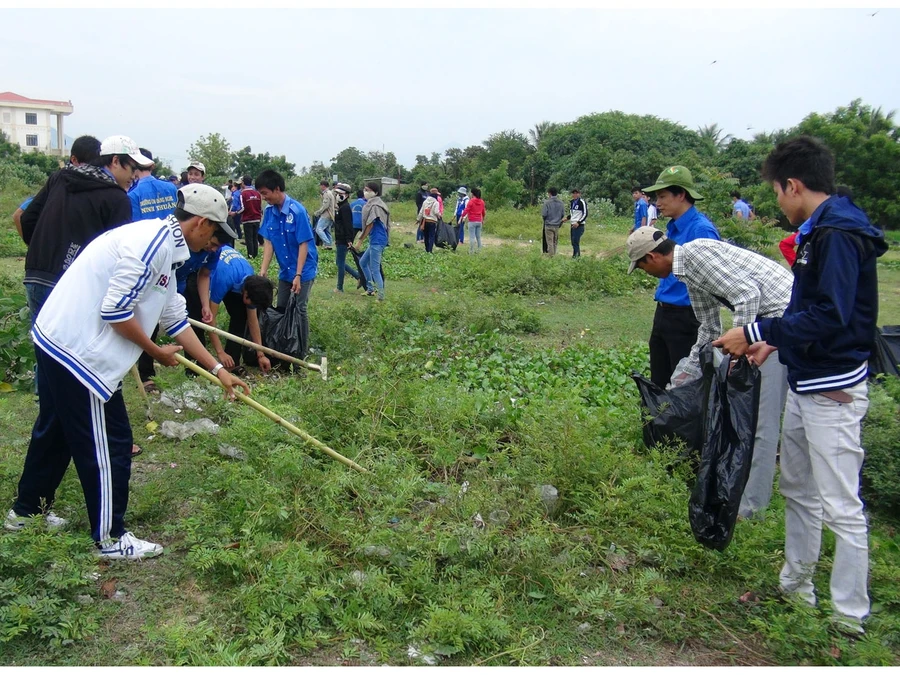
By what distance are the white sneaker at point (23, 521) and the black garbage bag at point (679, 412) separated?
290 cm

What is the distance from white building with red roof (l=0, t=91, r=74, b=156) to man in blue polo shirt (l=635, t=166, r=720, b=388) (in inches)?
3122

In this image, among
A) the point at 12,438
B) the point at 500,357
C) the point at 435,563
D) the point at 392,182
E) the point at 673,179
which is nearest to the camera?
the point at 435,563

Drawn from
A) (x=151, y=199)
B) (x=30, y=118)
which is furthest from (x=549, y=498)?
(x=30, y=118)

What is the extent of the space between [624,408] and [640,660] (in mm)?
2158

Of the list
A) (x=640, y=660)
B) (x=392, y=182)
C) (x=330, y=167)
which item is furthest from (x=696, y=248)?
(x=330, y=167)

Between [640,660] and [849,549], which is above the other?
[849,549]

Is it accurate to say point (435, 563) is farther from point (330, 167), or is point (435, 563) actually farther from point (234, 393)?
point (330, 167)

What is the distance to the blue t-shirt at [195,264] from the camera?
532 centimetres

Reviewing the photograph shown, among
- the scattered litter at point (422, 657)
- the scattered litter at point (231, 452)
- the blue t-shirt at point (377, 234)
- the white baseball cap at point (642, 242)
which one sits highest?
the white baseball cap at point (642, 242)

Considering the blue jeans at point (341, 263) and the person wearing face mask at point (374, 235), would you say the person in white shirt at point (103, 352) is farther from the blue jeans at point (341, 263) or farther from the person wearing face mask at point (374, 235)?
the blue jeans at point (341, 263)

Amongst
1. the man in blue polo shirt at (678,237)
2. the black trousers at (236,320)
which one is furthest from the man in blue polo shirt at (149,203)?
the man in blue polo shirt at (678,237)

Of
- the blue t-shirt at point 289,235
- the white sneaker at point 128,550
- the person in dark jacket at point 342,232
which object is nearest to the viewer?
the white sneaker at point 128,550

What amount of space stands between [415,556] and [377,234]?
702 centimetres

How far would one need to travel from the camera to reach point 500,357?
6570mm
